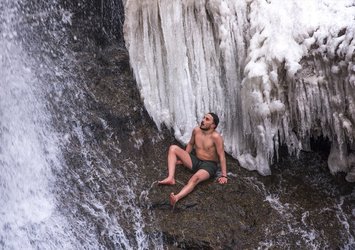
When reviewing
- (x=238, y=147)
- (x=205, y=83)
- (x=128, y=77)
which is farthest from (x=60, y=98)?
(x=238, y=147)

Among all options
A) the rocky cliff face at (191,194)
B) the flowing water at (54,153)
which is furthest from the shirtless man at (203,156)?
the flowing water at (54,153)

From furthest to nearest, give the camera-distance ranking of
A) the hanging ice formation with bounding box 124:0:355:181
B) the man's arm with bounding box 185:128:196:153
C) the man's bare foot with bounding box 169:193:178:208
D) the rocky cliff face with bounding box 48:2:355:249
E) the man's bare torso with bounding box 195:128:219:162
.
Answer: the man's arm with bounding box 185:128:196:153 < the man's bare torso with bounding box 195:128:219:162 < the hanging ice formation with bounding box 124:0:355:181 < the man's bare foot with bounding box 169:193:178:208 < the rocky cliff face with bounding box 48:2:355:249

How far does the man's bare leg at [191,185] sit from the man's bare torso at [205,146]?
0.21 m

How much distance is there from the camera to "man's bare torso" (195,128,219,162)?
551 centimetres

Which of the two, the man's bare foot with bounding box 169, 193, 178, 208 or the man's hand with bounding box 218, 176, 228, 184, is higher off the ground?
the man's hand with bounding box 218, 176, 228, 184

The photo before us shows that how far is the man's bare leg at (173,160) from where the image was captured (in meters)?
5.39

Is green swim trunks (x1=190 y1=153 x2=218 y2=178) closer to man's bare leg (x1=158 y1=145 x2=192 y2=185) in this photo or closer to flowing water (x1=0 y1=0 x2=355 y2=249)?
man's bare leg (x1=158 y1=145 x2=192 y2=185)

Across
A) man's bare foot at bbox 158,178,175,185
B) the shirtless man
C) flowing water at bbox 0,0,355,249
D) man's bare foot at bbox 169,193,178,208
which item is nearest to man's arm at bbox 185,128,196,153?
the shirtless man

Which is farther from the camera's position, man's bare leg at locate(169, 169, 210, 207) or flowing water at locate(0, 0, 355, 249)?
man's bare leg at locate(169, 169, 210, 207)

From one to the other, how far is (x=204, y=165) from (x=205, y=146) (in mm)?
225

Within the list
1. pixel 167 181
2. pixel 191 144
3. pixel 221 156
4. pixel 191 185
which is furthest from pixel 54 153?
pixel 221 156

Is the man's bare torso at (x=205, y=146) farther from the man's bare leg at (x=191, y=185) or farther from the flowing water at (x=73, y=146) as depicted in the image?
the flowing water at (x=73, y=146)

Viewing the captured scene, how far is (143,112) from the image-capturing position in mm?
6461

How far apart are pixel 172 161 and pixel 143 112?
125cm
